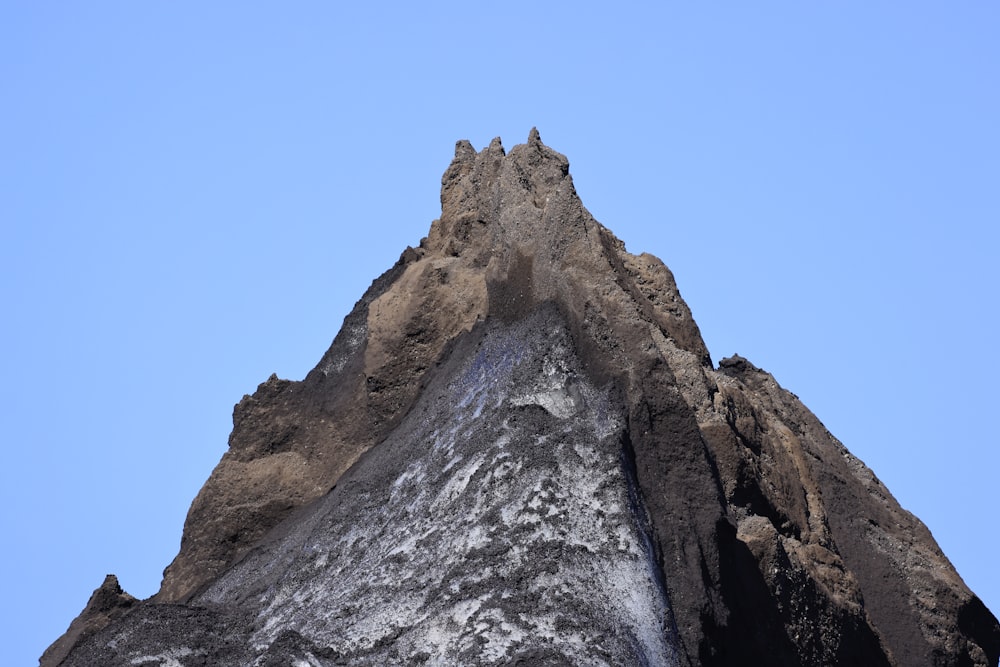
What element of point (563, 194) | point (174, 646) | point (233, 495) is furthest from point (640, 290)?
point (174, 646)

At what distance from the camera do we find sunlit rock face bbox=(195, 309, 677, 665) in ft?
33.3

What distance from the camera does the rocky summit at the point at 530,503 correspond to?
1047 cm

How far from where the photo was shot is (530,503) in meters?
10.8

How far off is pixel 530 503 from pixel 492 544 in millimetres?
338

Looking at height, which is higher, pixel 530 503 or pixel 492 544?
pixel 530 503

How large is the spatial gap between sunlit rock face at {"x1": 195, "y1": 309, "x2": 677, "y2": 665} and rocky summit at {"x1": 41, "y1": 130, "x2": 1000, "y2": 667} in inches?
0.7

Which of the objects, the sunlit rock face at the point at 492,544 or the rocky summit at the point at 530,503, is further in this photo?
the rocky summit at the point at 530,503

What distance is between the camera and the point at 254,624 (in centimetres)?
1155

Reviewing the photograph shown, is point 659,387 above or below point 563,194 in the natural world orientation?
below

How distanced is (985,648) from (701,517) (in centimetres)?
383

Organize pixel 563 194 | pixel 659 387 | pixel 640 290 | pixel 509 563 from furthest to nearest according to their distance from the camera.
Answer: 1. pixel 640 290
2. pixel 563 194
3. pixel 659 387
4. pixel 509 563

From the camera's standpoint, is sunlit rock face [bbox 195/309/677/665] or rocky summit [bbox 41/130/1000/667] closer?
sunlit rock face [bbox 195/309/677/665]

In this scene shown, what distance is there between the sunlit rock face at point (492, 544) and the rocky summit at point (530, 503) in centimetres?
2

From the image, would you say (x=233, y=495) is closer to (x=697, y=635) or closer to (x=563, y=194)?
(x=563, y=194)
